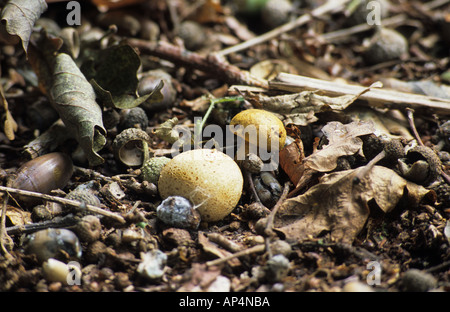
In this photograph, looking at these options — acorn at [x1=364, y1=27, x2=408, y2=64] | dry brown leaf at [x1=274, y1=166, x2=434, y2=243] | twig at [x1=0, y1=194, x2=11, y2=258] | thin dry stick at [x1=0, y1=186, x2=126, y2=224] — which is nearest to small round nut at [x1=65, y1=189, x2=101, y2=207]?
thin dry stick at [x1=0, y1=186, x2=126, y2=224]

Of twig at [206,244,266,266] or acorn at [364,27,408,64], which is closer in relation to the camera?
twig at [206,244,266,266]

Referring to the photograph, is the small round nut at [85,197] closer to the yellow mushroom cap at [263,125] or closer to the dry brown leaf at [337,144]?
the yellow mushroom cap at [263,125]

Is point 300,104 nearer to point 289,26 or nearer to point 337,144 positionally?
point 337,144

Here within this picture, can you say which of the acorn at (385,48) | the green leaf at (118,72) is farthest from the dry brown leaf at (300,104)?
the acorn at (385,48)

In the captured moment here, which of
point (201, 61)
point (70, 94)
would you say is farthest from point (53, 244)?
point (201, 61)

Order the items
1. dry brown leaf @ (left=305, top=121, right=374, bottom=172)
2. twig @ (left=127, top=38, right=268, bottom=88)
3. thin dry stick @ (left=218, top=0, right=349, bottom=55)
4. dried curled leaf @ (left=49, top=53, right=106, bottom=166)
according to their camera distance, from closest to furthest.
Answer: dry brown leaf @ (left=305, top=121, right=374, bottom=172)
dried curled leaf @ (left=49, top=53, right=106, bottom=166)
twig @ (left=127, top=38, right=268, bottom=88)
thin dry stick @ (left=218, top=0, right=349, bottom=55)

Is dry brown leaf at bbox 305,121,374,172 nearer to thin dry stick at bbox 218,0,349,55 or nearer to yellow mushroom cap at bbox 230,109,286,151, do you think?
yellow mushroom cap at bbox 230,109,286,151
